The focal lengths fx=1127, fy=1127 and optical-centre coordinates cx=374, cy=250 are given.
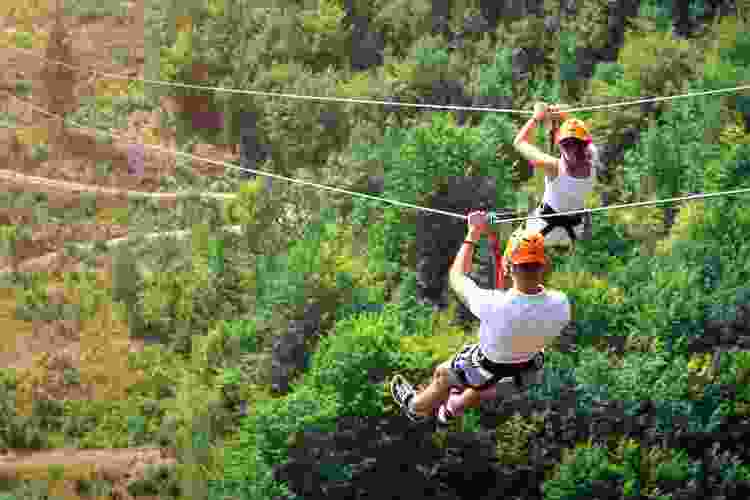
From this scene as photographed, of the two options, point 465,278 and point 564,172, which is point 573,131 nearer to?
point 564,172

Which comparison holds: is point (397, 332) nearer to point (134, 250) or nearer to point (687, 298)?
point (687, 298)

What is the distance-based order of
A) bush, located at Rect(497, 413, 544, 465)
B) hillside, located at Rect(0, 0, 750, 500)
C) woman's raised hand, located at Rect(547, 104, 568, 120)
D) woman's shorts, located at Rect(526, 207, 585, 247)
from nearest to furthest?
woman's raised hand, located at Rect(547, 104, 568, 120)
woman's shorts, located at Rect(526, 207, 585, 247)
bush, located at Rect(497, 413, 544, 465)
hillside, located at Rect(0, 0, 750, 500)

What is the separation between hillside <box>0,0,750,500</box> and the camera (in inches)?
699

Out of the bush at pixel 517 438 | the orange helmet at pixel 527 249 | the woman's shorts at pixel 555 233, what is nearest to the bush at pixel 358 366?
the bush at pixel 517 438

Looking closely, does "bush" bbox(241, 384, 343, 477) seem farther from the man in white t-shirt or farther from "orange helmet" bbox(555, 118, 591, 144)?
"orange helmet" bbox(555, 118, 591, 144)

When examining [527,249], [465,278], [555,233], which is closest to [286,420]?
[555,233]

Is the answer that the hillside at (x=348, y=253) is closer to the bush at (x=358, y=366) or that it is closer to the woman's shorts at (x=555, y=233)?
the bush at (x=358, y=366)

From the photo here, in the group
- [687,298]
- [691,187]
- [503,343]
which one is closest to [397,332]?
[687,298]

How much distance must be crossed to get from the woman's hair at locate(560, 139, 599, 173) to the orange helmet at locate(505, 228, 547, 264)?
5.15 ft

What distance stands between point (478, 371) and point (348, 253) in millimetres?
14209

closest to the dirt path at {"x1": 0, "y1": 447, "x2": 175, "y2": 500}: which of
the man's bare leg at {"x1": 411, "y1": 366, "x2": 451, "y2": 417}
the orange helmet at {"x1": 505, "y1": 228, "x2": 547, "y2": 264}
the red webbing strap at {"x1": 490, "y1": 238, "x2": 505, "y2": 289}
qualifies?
the man's bare leg at {"x1": 411, "y1": 366, "x2": 451, "y2": 417}

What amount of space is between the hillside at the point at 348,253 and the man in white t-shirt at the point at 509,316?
8.75 metres

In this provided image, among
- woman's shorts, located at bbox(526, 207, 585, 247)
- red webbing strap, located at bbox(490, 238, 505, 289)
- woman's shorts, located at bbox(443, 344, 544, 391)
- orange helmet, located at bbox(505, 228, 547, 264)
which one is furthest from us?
Result: woman's shorts, located at bbox(526, 207, 585, 247)

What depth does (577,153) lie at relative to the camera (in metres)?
8.95
